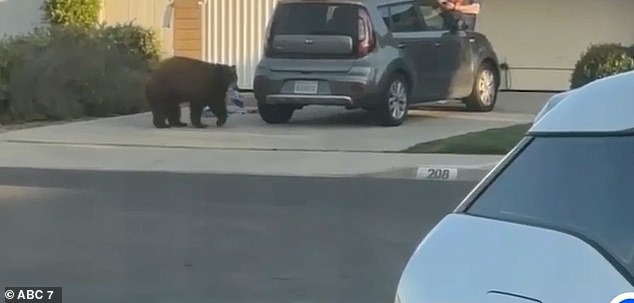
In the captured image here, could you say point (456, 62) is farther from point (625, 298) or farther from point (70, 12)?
point (625, 298)

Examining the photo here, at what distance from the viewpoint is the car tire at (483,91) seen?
20.1 metres

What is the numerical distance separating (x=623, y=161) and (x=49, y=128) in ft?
51.5

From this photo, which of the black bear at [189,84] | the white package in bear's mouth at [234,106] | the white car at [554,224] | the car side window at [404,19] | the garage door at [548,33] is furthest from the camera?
the garage door at [548,33]

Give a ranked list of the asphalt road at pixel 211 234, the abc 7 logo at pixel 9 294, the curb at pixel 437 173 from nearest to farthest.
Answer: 1. the abc 7 logo at pixel 9 294
2. the asphalt road at pixel 211 234
3. the curb at pixel 437 173

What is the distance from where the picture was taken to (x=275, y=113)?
18516 millimetres

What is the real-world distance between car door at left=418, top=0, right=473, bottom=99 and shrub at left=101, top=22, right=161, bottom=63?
18.6ft

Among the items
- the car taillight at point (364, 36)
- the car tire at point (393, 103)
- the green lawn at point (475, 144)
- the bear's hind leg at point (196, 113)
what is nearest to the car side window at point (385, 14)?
the car taillight at point (364, 36)

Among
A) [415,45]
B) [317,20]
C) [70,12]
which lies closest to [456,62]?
[415,45]

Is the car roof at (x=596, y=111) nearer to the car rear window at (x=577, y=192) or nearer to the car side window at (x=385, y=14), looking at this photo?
the car rear window at (x=577, y=192)

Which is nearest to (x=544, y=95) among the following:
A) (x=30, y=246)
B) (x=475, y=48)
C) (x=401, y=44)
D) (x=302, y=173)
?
(x=475, y=48)

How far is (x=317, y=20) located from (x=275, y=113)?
1517mm

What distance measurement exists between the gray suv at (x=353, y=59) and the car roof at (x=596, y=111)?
1398 cm

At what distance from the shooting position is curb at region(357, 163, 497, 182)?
44.1 ft

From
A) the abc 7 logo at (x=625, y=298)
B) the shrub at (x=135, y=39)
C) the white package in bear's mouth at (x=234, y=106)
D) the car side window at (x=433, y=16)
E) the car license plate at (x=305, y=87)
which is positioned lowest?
the white package in bear's mouth at (x=234, y=106)
